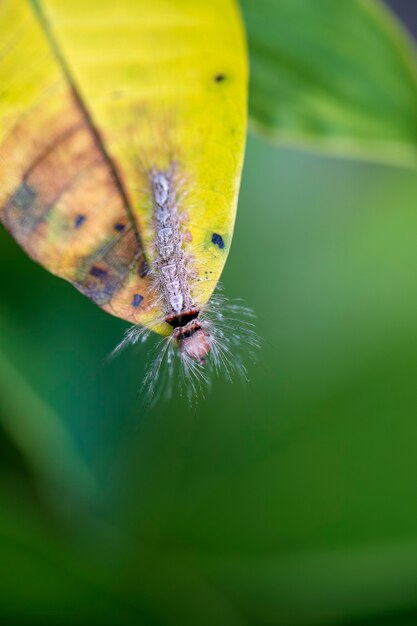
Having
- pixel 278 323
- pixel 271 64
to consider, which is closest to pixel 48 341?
pixel 278 323

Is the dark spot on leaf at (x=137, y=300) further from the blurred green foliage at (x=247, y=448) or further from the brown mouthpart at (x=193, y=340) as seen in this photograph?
the blurred green foliage at (x=247, y=448)

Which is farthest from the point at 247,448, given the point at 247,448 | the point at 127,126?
the point at 127,126

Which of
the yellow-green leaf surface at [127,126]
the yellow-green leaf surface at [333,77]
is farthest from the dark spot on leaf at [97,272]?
the yellow-green leaf surface at [333,77]

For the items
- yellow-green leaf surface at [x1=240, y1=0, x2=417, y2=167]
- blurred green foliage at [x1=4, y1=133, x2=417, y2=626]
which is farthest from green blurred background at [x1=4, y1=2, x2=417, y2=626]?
yellow-green leaf surface at [x1=240, y1=0, x2=417, y2=167]

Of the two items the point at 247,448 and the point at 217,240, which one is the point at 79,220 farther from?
the point at 247,448

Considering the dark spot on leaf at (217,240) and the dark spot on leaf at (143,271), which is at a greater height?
the dark spot on leaf at (217,240)

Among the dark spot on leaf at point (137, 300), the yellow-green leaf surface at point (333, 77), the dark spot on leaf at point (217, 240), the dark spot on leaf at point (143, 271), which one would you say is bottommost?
the dark spot on leaf at point (137, 300)

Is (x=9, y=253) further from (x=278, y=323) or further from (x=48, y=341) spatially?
(x=278, y=323)

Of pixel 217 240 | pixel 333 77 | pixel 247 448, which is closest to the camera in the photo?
pixel 217 240

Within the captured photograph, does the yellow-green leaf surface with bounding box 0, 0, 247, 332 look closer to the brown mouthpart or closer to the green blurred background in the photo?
the brown mouthpart
